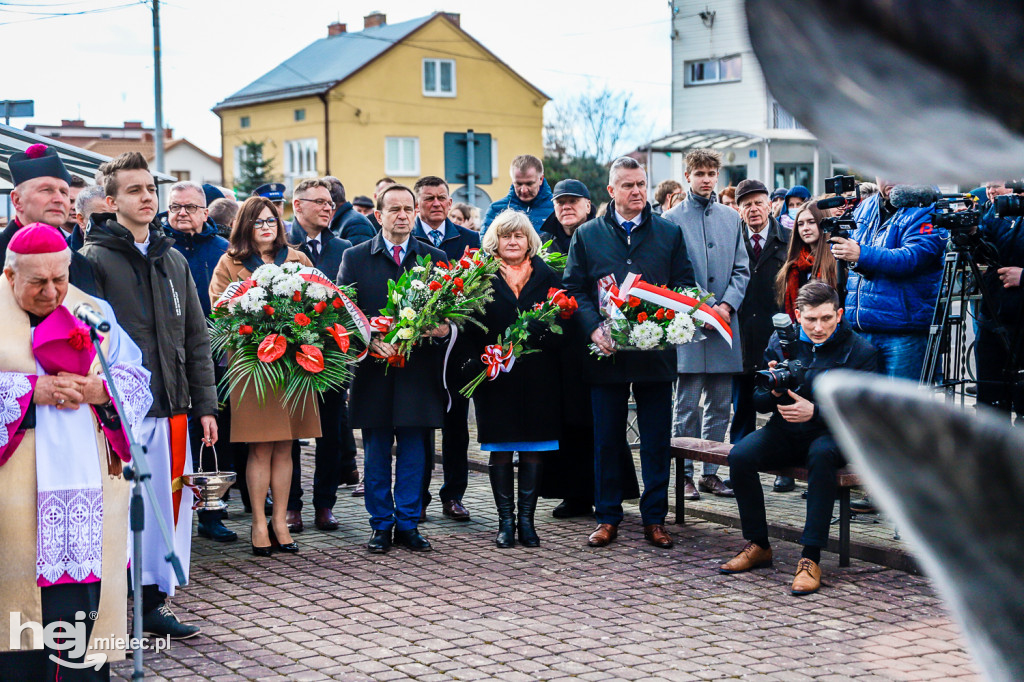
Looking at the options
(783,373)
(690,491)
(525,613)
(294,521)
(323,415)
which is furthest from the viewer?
(690,491)

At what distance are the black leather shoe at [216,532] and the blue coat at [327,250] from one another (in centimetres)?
217

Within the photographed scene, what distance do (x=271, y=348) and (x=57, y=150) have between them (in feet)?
23.8

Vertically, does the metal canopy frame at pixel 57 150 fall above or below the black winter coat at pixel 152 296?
above

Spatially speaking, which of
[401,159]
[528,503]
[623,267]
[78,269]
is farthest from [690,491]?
[401,159]

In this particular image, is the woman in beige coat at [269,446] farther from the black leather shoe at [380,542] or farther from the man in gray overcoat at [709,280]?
the man in gray overcoat at [709,280]

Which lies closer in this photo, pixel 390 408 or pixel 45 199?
pixel 45 199

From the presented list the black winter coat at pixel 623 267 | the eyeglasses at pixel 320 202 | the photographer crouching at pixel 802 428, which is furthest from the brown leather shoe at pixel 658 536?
the eyeglasses at pixel 320 202

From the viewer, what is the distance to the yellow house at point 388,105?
5016 cm

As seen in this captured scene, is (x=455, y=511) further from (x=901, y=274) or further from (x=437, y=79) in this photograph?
(x=437, y=79)

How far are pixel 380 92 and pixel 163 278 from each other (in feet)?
152

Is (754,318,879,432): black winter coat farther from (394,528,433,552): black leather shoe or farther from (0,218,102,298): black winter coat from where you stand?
(0,218,102,298): black winter coat

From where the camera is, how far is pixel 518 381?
24.9 feet

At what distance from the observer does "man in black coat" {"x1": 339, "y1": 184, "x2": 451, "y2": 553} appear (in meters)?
7.45

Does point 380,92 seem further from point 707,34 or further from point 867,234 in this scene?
point 707,34
